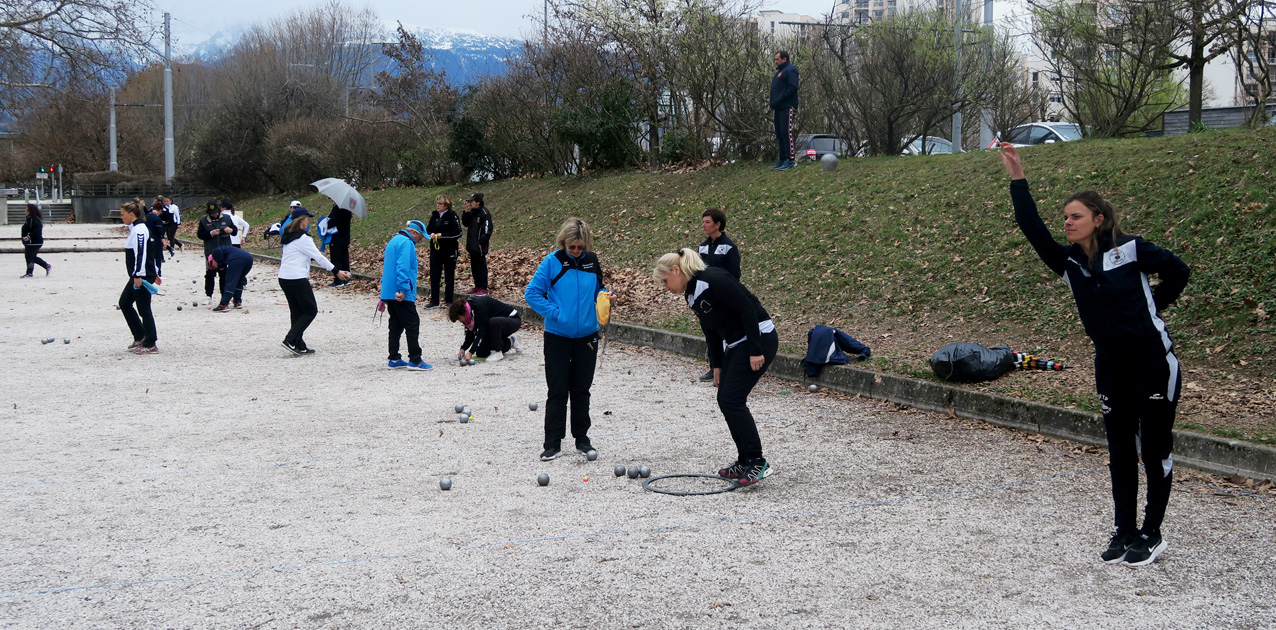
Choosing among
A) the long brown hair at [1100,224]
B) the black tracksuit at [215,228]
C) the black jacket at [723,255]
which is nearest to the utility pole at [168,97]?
the black tracksuit at [215,228]

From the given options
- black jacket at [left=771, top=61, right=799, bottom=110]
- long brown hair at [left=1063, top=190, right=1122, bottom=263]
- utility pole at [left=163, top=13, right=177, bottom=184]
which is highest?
utility pole at [left=163, top=13, right=177, bottom=184]

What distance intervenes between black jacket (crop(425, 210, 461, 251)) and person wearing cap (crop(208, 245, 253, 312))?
11.4ft

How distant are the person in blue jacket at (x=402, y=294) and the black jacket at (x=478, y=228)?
511 centimetres

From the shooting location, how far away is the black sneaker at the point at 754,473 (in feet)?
21.5

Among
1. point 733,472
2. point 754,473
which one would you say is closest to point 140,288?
point 733,472

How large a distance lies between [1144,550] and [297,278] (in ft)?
33.0

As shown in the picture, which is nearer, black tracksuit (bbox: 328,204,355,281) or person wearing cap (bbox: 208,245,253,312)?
person wearing cap (bbox: 208,245,253,312)

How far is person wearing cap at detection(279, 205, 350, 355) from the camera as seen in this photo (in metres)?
12.4

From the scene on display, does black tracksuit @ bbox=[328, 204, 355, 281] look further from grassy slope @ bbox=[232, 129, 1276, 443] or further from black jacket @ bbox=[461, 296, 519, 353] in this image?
black jacket @ bbox=[461, 296, 519, 353]

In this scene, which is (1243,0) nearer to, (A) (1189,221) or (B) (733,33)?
(A) (1189,221)

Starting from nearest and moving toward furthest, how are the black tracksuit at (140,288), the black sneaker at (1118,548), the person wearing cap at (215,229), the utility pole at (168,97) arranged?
the black sneaker at (1118,548) → the black tracksuit at (140,288) → the person wearing cap at (215,229) → the utility pole at (168,97)

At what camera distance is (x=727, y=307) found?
655 cm

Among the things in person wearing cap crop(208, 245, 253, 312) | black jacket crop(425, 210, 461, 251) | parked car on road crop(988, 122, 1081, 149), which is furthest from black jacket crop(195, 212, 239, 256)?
parked car on road crop(988, 122, 1081, 149)

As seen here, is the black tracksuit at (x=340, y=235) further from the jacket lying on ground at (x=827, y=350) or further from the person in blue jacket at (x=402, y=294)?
the jacket lying on ground at (x=827, y=350)
